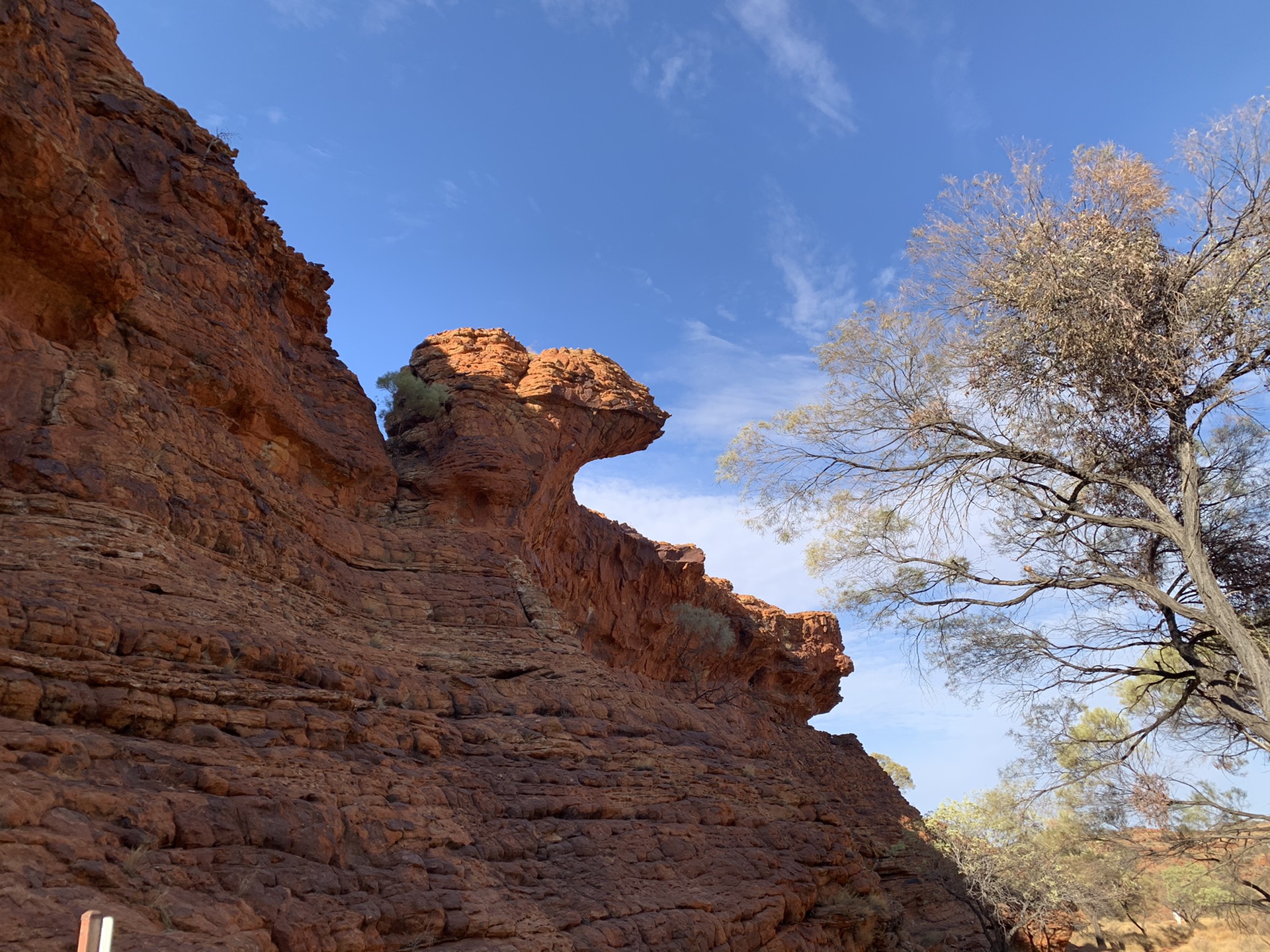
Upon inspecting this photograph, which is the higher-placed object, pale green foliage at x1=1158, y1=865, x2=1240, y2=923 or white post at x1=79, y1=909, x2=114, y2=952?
white post at x1=79, y1=909, x2=114, y2=952

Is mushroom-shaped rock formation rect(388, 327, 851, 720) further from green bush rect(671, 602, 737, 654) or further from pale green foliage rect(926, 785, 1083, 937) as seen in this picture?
pale green foliage rect(926, 785, 1083, 937)

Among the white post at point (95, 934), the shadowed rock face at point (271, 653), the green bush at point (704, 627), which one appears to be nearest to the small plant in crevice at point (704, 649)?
the green bush at point (704, 627)

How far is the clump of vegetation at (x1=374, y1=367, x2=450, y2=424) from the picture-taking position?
19469 millimetres

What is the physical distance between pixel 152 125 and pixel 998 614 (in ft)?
49.5

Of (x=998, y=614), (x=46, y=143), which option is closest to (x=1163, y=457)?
(x=998, y=614)

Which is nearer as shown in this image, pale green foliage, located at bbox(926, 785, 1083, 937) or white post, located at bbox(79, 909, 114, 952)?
white post, located at bbox(79, 909, 114, 952)

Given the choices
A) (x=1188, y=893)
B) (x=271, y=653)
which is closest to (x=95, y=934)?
(x=271, y=653)

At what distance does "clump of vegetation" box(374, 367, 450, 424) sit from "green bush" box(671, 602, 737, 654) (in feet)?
52.4

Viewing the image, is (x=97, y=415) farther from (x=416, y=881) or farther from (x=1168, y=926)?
(x=1168, y=926)

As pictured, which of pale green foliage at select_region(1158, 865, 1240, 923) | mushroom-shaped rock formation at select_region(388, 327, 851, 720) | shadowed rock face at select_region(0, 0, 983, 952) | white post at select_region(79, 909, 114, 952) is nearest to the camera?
white post at select_region(79, 909, 114, 952)

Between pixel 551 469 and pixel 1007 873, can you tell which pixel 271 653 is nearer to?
pixel 551 469

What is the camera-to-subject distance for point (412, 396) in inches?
781

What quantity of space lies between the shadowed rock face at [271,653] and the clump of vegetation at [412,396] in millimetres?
442

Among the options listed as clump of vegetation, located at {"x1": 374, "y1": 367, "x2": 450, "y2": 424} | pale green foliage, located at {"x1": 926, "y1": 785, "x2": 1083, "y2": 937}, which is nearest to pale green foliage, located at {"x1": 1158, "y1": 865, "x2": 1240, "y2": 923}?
pale green foliage, located at {"x1": 926, "y1": 785, "x2": 1083, "y2": 937}
